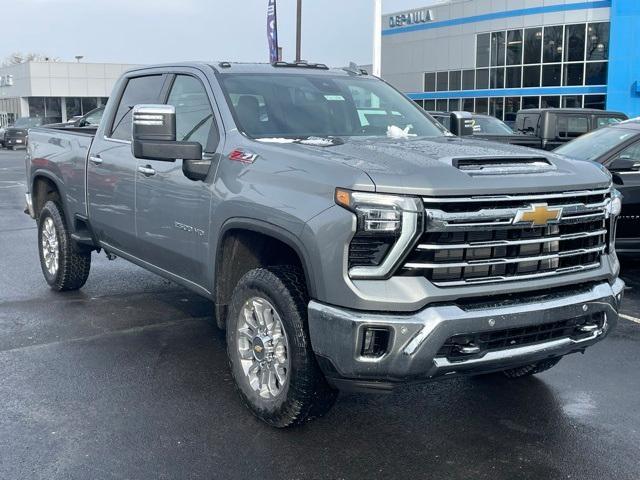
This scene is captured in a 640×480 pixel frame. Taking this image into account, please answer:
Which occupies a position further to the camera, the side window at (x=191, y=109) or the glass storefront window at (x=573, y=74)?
the glass storefront window at (x=573, y=74)

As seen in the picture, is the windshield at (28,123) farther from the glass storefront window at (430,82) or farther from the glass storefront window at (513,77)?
the glass storefront window at (513,77)

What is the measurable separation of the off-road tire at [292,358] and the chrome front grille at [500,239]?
2.17 ft

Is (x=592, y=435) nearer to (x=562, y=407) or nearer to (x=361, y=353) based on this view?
(x=562, y=407)

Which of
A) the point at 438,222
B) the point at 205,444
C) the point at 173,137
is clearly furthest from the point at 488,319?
the point at 173,137

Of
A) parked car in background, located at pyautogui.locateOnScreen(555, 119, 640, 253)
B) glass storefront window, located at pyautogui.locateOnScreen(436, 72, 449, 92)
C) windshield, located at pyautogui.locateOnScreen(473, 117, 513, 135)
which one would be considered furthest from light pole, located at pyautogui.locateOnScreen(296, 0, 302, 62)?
parked car in background, located at pyautogui.locateOnScreen(555, 119, 640, 253)

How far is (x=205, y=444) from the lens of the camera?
3.98m

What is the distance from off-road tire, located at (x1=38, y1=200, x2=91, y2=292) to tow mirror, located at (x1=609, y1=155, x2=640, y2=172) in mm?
5199

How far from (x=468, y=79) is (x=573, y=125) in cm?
2955

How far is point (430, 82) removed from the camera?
1829 inches

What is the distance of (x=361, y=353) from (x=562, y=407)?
1696 millimetres

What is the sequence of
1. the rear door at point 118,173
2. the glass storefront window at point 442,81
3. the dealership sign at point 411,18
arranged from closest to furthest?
the rear door at point 118,173 < the glass storefront window at point 442,81 < the dealership sign at point 411,18

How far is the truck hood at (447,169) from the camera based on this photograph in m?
3.51

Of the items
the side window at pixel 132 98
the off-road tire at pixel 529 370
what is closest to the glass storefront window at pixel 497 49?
the side window at pixel 132 98

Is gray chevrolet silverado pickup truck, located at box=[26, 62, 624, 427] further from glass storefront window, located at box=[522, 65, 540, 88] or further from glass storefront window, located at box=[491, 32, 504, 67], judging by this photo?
glass storefront window, located at box=[491, 32, 504, 67]
